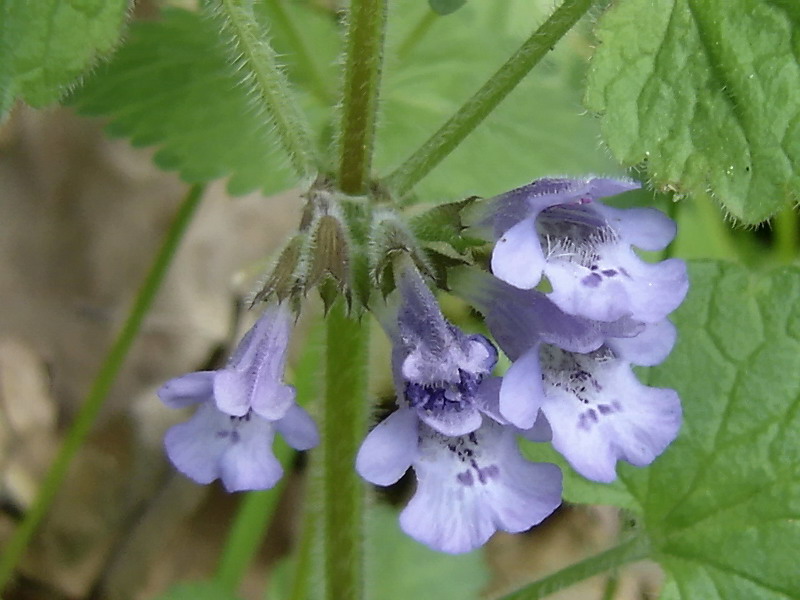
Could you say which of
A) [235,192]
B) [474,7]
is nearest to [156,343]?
[235,192]

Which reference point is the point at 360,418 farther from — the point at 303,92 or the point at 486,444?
the point at 303,92

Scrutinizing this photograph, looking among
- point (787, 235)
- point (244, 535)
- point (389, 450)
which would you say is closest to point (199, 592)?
point (244, 535)

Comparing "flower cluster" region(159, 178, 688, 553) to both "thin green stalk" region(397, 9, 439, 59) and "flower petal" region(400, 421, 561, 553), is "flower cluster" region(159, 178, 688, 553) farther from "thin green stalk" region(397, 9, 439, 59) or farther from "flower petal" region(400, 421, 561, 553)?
"thin green stalk" region(397, 9, 439, 59)

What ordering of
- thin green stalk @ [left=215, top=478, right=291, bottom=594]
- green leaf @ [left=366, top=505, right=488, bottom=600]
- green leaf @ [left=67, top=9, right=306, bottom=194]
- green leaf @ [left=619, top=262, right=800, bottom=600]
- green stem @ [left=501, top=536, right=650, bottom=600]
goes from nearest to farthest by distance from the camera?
green leaf @ [left=619, top=262, right=800, bottom=600] → green stem @ [left=501, top=536, right=650, bottom=600] → green leaf @ [left=67, top=9, right=306, bottom=194] → thin green stalk @ [left=215, top=478, right=291, bottom=594] → green leaf @ [left=366, top=505, right=488, bottom=600]

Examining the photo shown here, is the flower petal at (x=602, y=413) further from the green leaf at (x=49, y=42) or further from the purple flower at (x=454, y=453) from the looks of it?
the green leaf at (x=49, y=42)

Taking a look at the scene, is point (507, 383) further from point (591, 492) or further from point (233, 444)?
point (591, 492)

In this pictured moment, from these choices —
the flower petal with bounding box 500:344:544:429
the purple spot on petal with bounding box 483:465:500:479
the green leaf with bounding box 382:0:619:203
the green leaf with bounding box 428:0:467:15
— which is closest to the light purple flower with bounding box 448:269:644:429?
the flower petal with bounding box 500:344:544:429
